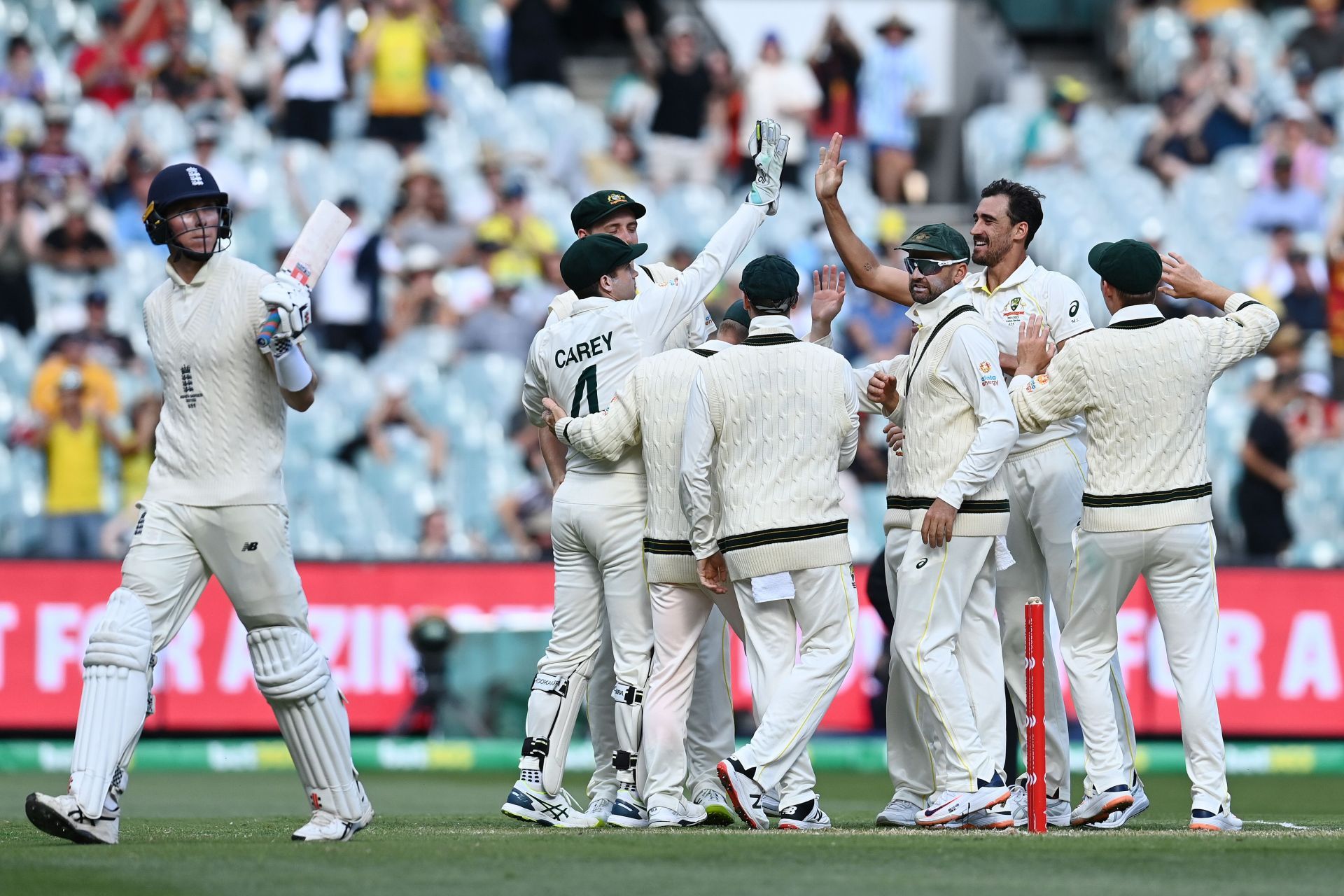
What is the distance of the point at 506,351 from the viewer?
1683 centimetres

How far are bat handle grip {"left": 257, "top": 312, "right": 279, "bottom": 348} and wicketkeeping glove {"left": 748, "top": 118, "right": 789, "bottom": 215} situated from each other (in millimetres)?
2517

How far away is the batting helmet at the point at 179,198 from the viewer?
7.74m

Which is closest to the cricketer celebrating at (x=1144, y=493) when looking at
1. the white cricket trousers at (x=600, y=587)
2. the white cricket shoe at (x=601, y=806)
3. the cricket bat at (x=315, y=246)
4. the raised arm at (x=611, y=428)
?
the raised arm at (x=611, y=428)

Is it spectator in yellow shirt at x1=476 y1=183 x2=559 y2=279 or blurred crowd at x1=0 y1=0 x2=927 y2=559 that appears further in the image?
spectator in yellow shirt at x1=476 y1=183 x2=559 y2=279

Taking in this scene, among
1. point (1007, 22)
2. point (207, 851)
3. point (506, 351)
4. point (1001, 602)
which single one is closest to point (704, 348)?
point (1001, 602)

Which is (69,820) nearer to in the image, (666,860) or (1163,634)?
(666,860)

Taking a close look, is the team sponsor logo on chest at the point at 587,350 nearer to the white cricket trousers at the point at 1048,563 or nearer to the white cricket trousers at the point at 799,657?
the white cricket trousers at the point at 799,657

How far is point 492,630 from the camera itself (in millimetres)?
14258

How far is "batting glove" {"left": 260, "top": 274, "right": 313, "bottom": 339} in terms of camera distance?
24.3 ft

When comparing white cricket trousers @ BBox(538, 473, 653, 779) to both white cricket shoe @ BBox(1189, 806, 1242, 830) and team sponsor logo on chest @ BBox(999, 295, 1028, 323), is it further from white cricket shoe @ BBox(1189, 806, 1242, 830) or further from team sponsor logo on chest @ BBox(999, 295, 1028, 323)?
white cricket shoe @ BBox(1189, 806, 1242, 830)

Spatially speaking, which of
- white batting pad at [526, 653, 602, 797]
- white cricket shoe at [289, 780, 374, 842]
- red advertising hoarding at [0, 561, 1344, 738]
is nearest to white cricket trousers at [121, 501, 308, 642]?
white cricket shoe at [289, 780, 374, 842]

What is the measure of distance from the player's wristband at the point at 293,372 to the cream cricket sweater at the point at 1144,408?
303 cm

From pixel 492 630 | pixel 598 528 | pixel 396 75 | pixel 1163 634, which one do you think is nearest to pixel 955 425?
pixel 1163 634

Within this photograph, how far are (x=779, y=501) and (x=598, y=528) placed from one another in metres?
0.81
